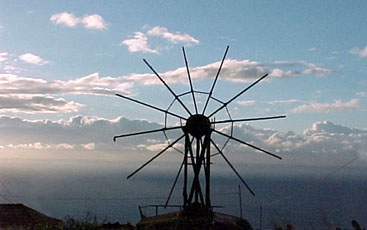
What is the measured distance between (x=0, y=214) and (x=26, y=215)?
1669 mm

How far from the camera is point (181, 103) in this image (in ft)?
91.9

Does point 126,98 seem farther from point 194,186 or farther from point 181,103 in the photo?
point 194,186

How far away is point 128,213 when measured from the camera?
182 meters

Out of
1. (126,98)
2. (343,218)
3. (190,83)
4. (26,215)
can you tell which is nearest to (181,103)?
(190,83)

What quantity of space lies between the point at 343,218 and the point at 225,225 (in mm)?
143302

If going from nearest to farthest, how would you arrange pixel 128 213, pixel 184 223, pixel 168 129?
pixel 184 223 < pixel 168 129 < pixel 128 213

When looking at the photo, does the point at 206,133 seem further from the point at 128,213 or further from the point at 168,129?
the point at 128,213

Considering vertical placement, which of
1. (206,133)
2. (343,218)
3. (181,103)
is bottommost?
(343,218)

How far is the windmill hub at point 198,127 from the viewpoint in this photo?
87.8 feet

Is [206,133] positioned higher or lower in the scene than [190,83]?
lower

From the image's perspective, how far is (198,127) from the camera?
87.8ft

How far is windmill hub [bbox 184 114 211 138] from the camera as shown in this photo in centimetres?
2677

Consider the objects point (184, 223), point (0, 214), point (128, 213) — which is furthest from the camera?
point (128, 213)

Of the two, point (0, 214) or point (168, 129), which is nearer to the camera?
point (168, 129)
